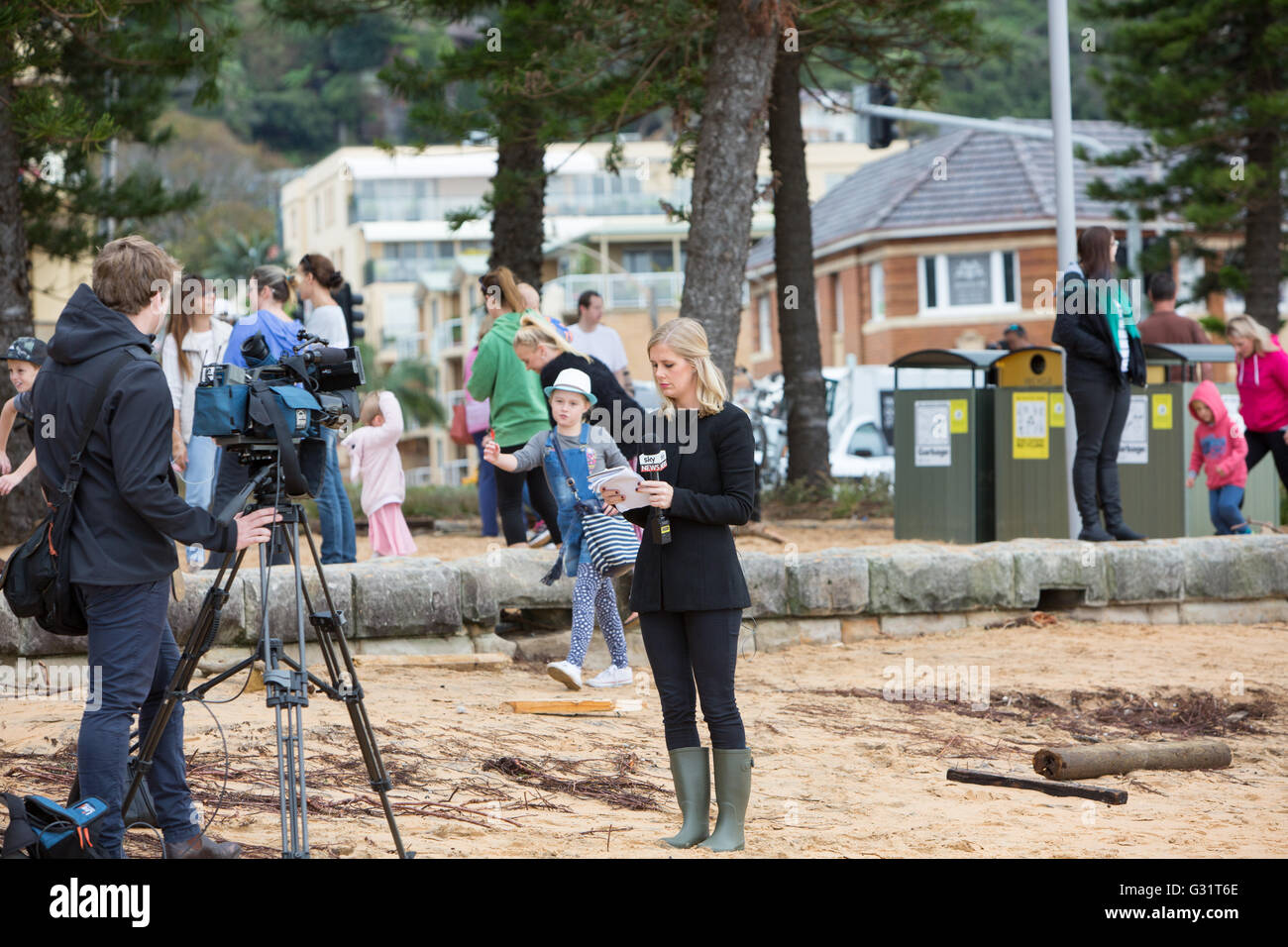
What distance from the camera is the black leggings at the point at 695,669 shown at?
556cm

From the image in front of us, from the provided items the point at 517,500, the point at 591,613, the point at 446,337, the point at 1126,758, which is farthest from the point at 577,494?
the point at 446,337

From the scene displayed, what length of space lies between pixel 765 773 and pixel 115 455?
329 cm

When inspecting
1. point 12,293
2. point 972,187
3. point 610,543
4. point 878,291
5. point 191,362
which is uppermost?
point 972,187

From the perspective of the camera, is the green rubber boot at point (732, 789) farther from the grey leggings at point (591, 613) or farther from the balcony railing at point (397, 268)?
the balcony railing at point (397, 268)

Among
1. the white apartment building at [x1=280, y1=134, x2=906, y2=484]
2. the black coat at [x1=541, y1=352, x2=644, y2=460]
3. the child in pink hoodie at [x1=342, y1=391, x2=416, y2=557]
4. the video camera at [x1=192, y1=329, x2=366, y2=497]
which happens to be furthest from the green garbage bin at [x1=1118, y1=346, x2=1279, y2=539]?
the white apartment building at [x1=280, y1=134, x2=906, y2=484]

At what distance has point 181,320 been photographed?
9.29 meters

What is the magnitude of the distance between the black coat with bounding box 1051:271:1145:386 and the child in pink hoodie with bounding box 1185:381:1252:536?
5.53 feet

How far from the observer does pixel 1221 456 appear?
500 inches

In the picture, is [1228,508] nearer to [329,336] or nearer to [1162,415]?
[1162,415]

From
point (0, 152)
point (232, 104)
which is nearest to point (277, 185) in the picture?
point (232, 104)

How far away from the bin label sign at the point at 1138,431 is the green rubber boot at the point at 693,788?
331 inches

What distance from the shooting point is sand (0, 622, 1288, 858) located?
5664mm

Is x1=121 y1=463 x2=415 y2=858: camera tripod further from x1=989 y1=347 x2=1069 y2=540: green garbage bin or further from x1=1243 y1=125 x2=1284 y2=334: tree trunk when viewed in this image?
x1=1243 y1=125 x2=1284 y2=334: tree trunk

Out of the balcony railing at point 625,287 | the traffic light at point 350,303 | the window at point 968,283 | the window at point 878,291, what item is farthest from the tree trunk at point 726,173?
the balcony railing at point 625,287
